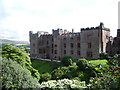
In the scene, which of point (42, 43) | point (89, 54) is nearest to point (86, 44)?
point (89, 54)

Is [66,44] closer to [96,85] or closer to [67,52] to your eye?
[67,52]

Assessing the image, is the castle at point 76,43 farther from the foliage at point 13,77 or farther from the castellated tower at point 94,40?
the foliage at point 13,77

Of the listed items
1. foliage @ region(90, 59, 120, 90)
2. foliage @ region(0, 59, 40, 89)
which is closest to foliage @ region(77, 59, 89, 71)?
foliage @ region(0, 59, 40, 89)

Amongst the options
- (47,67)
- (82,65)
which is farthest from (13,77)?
(47,67)

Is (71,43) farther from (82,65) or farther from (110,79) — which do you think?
(110,79)

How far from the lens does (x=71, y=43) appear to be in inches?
1404

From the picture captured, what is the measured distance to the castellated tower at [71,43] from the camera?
2930 cm

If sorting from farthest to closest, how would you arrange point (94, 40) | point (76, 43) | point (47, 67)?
point (76, 43), point (47, 67), point (94, 40)

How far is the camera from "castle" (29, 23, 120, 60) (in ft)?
96.3

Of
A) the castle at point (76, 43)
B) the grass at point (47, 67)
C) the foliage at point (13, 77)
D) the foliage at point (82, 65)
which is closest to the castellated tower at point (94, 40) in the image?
the castle at point (76, 43)

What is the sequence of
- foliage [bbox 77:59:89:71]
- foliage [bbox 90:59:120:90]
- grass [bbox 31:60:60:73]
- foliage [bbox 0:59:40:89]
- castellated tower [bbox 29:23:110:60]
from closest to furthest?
foliage [bbox 90:59:120:90]
foliage [bbox 0:59:40:89]
foliage [bbox 77:59:89:71]
grass [bbox 31:60:60:73]
castellated tower [bbox 29:23:110:60]

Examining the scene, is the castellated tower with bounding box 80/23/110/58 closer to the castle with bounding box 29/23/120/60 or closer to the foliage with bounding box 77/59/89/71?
the castle with bounding box 29/23/120/60

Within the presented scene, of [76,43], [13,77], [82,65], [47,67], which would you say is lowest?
[47,67]

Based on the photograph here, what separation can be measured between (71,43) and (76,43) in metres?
1.97
